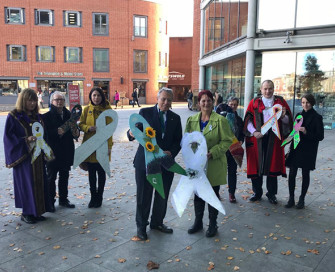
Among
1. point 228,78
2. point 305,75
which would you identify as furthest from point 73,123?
point 228,78

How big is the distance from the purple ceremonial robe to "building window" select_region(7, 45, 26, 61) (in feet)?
105

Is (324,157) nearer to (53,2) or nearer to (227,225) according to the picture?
(227,225)

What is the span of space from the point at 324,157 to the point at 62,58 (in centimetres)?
3016

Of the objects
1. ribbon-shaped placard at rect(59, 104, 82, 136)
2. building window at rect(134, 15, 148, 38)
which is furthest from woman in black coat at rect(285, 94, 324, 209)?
building window at rect(134, 15, 148, 38)

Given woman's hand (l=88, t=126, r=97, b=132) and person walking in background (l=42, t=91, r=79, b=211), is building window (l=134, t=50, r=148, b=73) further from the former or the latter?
woman's hand (l=88, t=126, r=97, b=132)

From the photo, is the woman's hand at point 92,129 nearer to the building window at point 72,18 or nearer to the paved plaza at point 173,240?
the paved plaza at point 173,240

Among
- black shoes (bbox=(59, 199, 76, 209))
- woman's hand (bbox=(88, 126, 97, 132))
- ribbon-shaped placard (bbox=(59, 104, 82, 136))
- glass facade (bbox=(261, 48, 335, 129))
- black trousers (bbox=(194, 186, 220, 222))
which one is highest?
glass facade (bbox=(261, 48, 335, 129))

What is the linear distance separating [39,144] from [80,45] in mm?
32172

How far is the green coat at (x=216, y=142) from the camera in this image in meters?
4.17

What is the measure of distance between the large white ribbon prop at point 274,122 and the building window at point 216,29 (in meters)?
16.8

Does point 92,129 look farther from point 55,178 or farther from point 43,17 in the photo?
point 43,17

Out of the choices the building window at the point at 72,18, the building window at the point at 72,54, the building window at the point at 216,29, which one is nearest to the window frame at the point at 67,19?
the building window at the point at 72,18

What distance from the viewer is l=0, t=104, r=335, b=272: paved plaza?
3.70 metres

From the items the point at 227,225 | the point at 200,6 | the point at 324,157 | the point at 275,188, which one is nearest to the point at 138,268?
the point at 227,225
